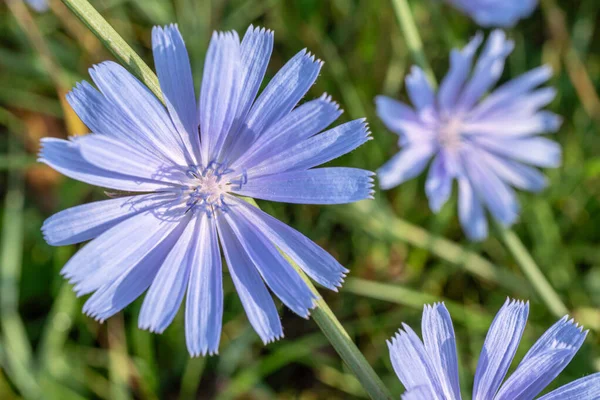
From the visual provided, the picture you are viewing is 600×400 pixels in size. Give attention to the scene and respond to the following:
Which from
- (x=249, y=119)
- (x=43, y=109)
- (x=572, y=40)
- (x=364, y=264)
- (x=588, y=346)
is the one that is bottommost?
(x=588, y=346)

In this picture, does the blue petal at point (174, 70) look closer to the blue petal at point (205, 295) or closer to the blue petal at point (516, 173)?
the blue petal at point (205, 295)

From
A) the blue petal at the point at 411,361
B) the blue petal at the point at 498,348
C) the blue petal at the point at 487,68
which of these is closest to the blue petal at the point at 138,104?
the blue petal at the point at 411,361

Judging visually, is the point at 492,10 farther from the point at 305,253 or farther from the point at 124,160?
the point at 124,160

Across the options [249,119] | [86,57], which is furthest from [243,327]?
[86,57]

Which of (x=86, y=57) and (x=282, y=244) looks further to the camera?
(x=86, y=57)

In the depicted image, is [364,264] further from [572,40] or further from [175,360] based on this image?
[572,40]

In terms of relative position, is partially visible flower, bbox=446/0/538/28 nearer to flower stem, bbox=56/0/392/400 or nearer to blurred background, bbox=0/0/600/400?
blurred background, bbox=0/0/600/400

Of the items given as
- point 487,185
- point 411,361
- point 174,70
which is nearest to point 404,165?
point 487,185
